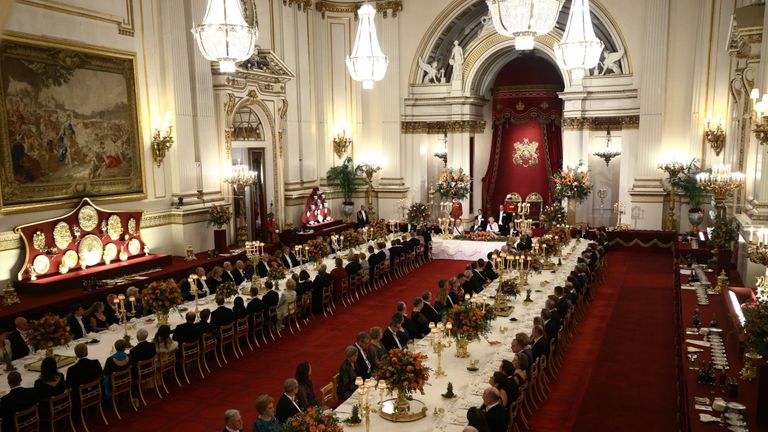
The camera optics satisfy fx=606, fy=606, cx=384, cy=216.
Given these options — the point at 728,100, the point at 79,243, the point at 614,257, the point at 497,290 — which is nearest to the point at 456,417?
the point at 497,290

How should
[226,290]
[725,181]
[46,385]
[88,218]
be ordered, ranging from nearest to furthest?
[46,385] → [226,290] → [725,181] → [88,218]

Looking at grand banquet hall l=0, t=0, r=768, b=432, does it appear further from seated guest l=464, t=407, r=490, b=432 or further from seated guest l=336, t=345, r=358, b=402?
seated guest l=464, t=407, r=490, b=432

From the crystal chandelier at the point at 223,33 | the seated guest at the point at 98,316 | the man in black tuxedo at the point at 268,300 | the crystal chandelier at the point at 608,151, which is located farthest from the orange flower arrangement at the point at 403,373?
the crystal chandelier at the point at 608,151

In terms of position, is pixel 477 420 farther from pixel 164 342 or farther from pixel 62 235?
pixel 62 235

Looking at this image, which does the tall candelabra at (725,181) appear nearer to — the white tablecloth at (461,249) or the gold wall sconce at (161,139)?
the white tablecloth at (461,249)

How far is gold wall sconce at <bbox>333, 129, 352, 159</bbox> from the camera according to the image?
2502 centimetres

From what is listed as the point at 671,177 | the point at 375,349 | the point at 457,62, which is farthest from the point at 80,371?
the point at 457,62

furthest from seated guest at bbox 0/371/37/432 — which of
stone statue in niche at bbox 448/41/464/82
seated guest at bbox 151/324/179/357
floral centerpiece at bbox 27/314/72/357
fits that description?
stone statue in niche at bbox 448/41/464/82

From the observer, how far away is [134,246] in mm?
15812

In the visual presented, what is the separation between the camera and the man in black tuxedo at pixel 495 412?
6.75m

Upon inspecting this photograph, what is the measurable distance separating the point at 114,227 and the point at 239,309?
18.7ft

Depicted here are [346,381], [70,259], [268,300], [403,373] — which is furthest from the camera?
[70,259]

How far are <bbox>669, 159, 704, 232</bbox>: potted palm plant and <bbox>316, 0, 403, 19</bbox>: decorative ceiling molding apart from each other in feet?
41.7

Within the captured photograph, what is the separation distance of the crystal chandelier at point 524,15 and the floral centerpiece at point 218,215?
36.9 feet
